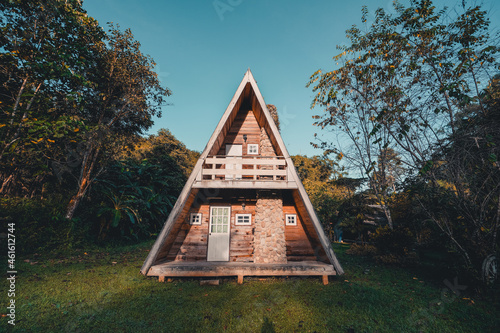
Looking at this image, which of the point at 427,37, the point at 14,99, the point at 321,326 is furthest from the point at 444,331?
the point at 14,99

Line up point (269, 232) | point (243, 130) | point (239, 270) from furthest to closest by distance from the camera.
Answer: point (243, 130) → point (269, 232) → point (239, 270)

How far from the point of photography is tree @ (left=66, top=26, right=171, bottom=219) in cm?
1151

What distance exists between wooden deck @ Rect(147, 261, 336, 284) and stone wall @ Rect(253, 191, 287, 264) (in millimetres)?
430

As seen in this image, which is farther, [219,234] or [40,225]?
[40,225]

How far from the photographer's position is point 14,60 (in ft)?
24.9

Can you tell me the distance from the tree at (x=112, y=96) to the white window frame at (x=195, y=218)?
796 cm

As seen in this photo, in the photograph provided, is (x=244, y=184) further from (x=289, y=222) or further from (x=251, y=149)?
(x=289, y=222)

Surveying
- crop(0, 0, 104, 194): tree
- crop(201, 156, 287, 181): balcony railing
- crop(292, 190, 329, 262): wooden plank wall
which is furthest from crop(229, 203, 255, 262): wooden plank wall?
crop(0, 0, 104, 194): tree

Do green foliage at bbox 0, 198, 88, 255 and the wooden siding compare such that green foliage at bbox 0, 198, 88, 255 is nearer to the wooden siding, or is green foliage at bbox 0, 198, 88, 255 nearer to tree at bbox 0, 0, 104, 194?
tree at bbox 0, 0, 104, 194

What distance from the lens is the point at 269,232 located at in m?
7.61

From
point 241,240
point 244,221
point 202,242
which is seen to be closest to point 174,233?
point 202,242

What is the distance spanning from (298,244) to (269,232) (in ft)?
5.71

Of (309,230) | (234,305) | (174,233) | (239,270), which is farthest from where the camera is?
(309,230)

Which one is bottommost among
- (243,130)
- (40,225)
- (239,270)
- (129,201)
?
(239,270)
